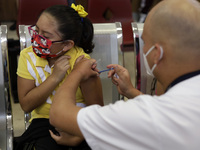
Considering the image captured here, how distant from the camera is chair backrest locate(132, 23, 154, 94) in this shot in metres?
1.90

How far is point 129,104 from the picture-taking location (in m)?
1.06

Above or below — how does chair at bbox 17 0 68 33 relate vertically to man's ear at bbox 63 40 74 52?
above

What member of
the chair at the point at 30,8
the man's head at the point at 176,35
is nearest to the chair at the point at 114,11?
the chair at the point at 30,8

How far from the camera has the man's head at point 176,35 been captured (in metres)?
1.10

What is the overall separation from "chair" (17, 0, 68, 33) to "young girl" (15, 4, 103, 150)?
1.37 m

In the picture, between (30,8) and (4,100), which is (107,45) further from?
(30,8)

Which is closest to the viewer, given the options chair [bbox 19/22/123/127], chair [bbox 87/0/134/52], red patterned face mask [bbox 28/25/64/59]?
red patterned face mask [bbox 28/25/64/59]

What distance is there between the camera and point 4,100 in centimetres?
175

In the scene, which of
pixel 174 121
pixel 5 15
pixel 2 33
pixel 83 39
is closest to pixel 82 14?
pixel 83 39

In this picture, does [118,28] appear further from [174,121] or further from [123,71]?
[174,121]

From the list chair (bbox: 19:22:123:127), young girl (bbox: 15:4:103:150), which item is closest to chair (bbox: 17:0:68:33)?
chair (bbox: 19:22:123:127)

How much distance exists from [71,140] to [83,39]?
2.00 feet

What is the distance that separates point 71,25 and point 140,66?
0.56 m

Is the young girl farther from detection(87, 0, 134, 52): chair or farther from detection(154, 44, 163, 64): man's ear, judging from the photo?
detection(87, 0, 134, 52): chair
